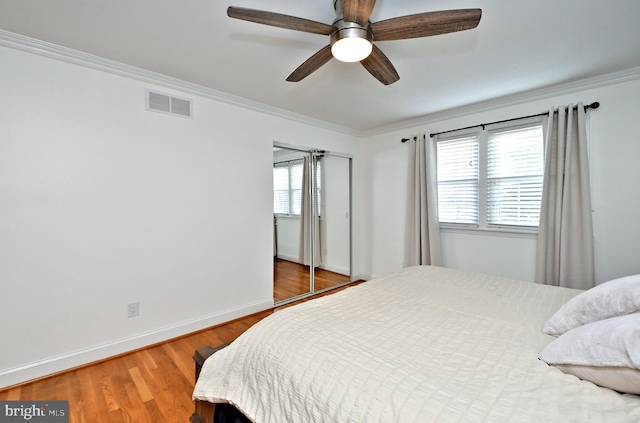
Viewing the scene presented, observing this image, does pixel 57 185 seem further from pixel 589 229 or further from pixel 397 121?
pixel 589 229

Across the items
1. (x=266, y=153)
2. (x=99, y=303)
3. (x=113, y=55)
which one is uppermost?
(x=113, y=55)

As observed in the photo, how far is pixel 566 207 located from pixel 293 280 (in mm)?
3144

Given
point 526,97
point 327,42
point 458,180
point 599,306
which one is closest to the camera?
point 599,306

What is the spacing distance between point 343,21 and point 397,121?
263 cm

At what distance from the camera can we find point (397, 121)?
12.8 feet

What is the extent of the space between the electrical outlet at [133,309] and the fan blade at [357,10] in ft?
8.97

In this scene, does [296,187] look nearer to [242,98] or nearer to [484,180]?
[242,98]

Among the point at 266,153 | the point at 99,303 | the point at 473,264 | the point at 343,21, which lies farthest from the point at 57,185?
the point at 473,264

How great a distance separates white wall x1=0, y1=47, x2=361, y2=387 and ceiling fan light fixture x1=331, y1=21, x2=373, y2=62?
70.4 inches

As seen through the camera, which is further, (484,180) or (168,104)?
(484,180)

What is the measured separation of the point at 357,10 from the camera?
4.45 ft

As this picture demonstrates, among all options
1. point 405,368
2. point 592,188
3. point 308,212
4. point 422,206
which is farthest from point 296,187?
point 592,188

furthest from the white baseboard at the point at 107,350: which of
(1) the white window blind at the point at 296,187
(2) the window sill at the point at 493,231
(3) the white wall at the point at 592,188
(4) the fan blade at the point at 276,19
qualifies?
(2) the window sill at the point at 493,231

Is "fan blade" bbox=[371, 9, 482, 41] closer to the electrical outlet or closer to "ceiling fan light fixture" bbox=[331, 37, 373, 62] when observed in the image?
"ceiling fan light fixture" bbox=[331, 37, 373, 62]
